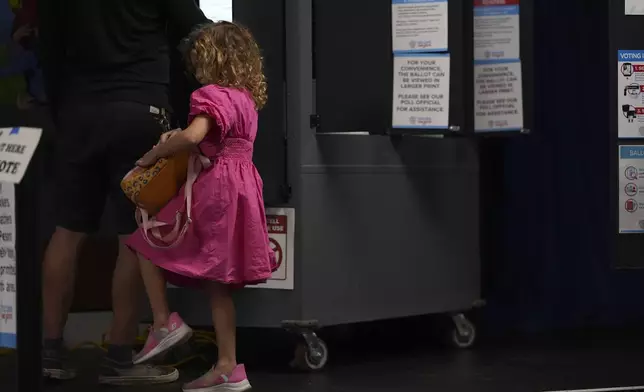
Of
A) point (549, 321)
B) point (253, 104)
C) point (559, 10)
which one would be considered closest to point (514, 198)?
point (549, 321)

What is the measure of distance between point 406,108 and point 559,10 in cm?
134

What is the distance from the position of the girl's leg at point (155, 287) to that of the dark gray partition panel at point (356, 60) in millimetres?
951

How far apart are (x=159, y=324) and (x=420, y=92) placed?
136 cm

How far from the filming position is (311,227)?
3.89 metres

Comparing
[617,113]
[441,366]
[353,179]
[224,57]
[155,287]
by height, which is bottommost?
[441,366]

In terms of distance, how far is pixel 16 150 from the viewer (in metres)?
1.80

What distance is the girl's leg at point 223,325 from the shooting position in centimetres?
336

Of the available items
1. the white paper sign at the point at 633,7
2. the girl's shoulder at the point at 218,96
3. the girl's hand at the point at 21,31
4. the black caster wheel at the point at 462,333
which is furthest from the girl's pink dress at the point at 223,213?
the white paper sign at the point at 633,7

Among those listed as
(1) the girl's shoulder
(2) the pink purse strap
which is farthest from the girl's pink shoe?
(1) the girl's shoulder

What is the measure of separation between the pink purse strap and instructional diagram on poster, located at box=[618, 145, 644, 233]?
5.53ft

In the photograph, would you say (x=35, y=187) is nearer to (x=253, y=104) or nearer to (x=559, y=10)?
(x=253, y=104)

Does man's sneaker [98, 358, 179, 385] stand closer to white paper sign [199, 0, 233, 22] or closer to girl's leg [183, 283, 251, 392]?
girl's leg [183, 283, 251, 392]

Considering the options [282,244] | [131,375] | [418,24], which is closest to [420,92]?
[418,24]

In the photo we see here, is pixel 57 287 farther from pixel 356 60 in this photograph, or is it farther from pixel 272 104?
pixel 356 60
